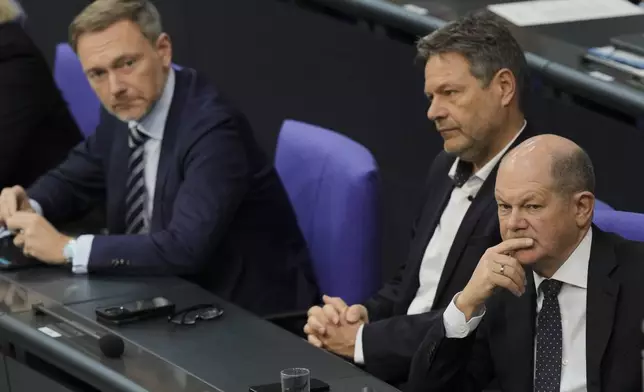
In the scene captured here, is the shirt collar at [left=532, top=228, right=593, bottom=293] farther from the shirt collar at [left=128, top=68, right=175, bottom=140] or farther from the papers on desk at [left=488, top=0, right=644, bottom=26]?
the papers on desk at [left=488, top=0, right=644, bottom=26]

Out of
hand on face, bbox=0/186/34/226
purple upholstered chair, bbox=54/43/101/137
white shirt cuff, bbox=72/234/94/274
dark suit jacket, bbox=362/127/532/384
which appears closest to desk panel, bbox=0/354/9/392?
white shirt cuff, bbox=72/234/94/274

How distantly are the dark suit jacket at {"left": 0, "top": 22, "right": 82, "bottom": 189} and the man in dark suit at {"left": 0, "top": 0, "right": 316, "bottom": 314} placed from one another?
525mm

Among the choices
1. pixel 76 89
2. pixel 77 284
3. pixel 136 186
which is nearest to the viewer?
pixel 77 284

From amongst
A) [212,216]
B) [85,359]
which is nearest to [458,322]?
[85,359]

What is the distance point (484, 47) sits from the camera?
2568mm

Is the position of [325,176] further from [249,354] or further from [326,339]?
[249,354]

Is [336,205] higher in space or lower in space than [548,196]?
lower

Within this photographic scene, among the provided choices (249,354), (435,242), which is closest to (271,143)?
(435,242)

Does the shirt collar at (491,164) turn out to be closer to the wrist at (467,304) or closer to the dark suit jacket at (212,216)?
the wrist at (467,304)

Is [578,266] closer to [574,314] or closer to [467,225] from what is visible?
[574,314]

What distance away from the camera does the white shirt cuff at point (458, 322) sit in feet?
7.54

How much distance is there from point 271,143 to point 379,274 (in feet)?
6.11

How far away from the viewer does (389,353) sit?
2562 mm

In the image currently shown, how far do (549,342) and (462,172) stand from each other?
0.53 metres
